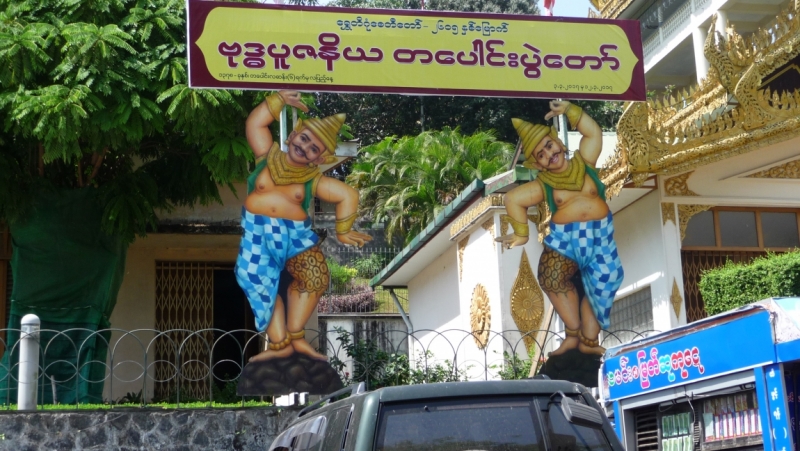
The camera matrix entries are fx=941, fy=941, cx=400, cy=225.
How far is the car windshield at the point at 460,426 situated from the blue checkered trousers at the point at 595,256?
20.7 feet

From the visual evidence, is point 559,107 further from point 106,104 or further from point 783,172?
point 106,104

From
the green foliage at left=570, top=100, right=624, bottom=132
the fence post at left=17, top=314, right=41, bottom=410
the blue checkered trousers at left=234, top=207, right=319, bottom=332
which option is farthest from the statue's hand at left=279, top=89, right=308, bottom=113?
the green foliage at left=570, top=100, right=624, bottom=132

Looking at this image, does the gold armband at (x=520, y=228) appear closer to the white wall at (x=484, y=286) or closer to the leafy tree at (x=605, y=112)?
the white wall at (x=484, y=286)

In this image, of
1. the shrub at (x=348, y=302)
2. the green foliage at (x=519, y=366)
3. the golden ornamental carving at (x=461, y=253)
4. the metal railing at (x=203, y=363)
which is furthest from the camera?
the shrub at (x=348, y=302)

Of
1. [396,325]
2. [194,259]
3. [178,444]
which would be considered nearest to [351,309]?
[396,325]

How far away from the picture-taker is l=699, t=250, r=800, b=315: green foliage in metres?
11.0

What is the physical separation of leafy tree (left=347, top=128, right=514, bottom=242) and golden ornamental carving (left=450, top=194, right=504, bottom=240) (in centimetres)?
1171

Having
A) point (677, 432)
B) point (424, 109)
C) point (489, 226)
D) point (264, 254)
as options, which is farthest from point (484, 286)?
point (424, 109)

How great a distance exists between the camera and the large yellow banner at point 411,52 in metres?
10.2

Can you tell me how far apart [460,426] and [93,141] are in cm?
756

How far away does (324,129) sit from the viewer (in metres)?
10.4

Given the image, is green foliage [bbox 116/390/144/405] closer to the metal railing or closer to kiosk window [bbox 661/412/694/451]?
the metal railing

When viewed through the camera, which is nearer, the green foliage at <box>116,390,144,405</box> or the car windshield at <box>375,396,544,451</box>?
the car windshield at <box>375,396,544,451</box>

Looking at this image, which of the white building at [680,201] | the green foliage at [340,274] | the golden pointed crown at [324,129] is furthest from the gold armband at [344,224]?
the green foliage at [340,274]
